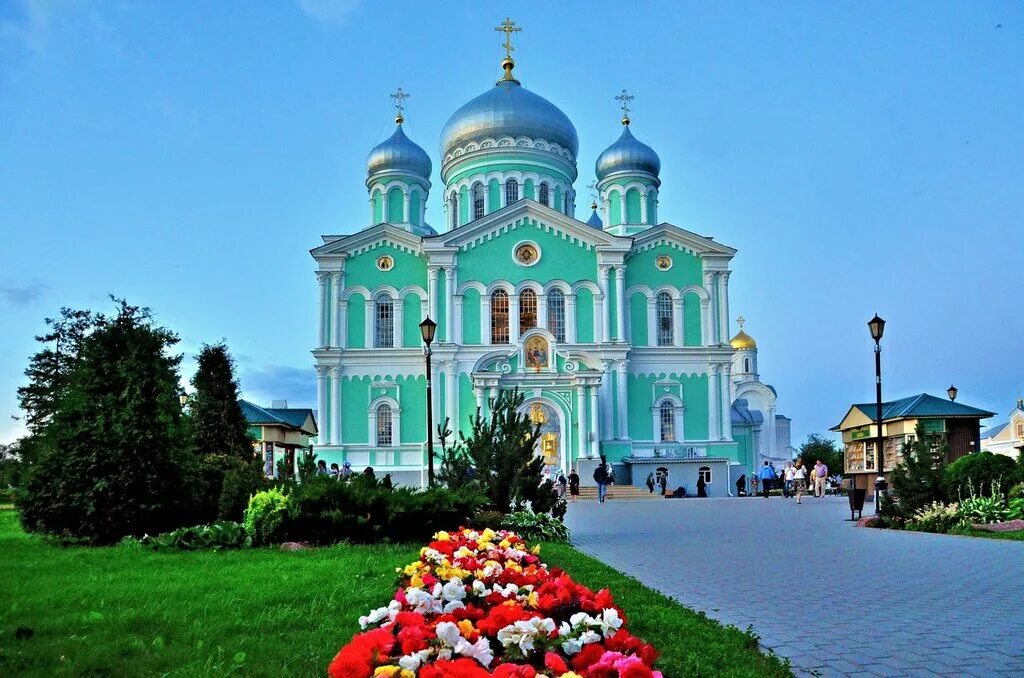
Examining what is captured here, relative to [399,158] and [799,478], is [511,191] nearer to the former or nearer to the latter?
[399,158]

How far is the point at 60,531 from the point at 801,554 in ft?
32.3

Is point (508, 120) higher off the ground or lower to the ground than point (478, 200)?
higher

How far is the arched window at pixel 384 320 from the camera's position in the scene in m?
40.1

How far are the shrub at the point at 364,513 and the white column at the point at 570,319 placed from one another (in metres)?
27.0

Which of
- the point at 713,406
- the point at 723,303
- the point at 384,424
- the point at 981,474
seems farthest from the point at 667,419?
the point at 981,474

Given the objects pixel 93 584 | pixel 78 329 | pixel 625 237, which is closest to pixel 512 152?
pixel 625 237

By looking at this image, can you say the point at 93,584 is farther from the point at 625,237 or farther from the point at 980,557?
the point at 625,237

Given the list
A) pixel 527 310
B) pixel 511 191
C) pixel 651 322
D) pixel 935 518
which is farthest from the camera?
pixel 511 191

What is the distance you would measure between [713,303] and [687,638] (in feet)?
117

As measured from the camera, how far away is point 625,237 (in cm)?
4019

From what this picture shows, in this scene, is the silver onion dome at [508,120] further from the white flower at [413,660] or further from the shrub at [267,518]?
the white flower at [413,660]

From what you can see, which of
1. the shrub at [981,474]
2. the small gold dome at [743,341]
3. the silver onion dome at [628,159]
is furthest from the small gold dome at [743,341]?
the shrub at [981,474]

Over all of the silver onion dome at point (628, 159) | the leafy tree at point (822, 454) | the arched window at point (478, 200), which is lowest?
the leafy tree at point (822, 454)

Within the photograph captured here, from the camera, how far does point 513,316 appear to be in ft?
130
